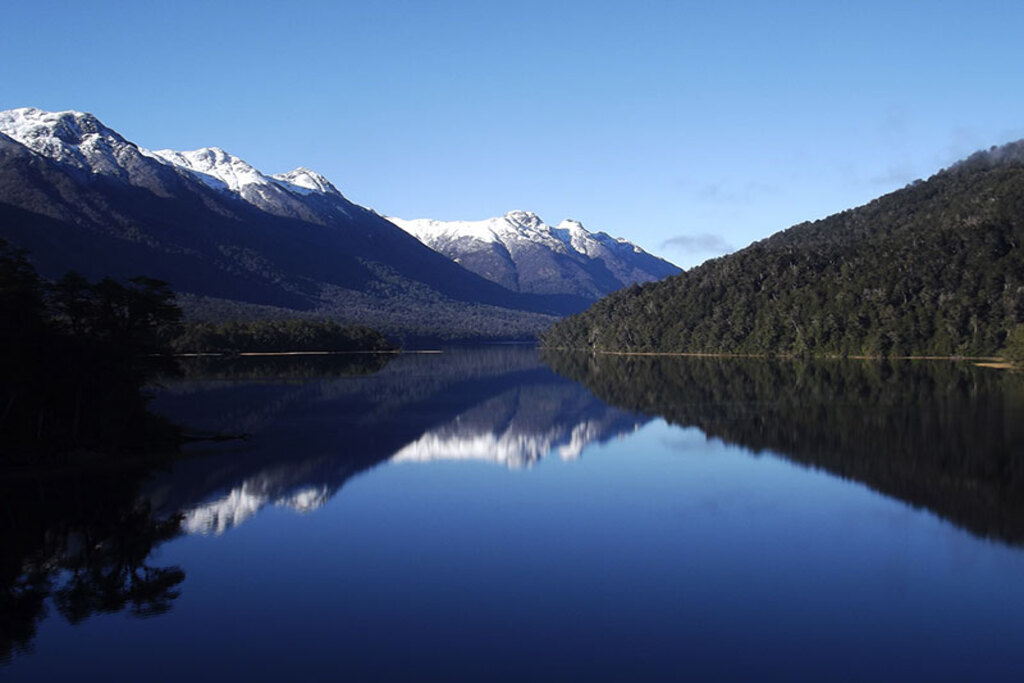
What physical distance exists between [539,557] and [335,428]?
37770 mm

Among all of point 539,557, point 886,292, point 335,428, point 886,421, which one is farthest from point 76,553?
point 886,292

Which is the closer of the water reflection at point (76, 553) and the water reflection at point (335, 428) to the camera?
the water reflection at point (76, 553)

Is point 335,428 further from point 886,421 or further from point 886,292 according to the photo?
point 886,292

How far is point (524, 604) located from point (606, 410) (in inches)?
2125

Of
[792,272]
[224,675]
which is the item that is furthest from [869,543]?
[792,272]

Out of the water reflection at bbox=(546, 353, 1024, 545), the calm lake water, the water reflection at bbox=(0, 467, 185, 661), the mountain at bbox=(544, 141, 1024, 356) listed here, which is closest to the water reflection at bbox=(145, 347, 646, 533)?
the calm lake water

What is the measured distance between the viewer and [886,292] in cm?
15600

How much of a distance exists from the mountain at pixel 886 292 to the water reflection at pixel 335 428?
213 ft

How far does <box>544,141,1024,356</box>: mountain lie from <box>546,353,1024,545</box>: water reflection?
28.3 meters

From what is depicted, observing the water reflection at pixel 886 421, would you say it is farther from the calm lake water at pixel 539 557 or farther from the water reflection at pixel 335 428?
the water reflection at pixel 335 428

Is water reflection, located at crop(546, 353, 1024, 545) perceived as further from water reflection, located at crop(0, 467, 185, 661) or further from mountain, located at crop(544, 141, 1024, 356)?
mountain, located at crop(544, 141, 1024, 356)

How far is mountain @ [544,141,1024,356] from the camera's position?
145 metres

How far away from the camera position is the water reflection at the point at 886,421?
37.3 m

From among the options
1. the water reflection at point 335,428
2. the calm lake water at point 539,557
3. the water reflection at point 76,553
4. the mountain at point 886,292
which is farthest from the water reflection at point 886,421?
the mountain at point 886,292
